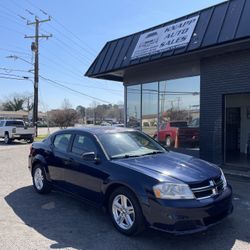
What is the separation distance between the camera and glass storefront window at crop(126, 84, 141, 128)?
14.0 meters

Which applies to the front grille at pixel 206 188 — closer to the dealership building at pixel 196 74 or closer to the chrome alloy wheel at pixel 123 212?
the chrome alloy wheel at pixel 123 212

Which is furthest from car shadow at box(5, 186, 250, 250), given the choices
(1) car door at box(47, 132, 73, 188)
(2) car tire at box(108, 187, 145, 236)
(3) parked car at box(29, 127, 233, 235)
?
(1) car door at box(47, 132, 73, 188)

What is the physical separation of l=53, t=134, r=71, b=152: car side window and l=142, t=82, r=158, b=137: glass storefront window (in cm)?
669

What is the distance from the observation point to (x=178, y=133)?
12070 millimetres

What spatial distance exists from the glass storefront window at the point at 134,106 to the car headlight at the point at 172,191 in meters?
9.61

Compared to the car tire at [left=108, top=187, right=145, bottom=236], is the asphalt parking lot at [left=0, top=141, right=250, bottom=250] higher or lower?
lower

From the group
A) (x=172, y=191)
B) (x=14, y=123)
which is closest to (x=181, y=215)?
(x=172, y=191)

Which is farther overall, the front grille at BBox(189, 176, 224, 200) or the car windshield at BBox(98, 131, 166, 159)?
the car windshield at BBox(98, 131, 166, 159)

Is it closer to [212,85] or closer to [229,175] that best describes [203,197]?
[229,175]

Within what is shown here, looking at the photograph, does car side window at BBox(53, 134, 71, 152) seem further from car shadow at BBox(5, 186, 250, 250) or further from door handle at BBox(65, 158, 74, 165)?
car shadow at BBox(5, 186, 250, 250)

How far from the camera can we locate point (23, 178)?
30.6 ft

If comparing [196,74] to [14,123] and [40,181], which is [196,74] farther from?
[14,123]

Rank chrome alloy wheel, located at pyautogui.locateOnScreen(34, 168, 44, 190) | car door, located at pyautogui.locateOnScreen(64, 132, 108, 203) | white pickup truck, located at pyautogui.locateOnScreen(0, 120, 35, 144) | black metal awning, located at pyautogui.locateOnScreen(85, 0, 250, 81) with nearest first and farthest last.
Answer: car door, located at pyautogui.locateOnScreen(64, 132, 108, 203) < chrome alloy wheel, located at pyautogui.locateOnScreen(34, 168, 44, 190) < black metal awning, located at pyautogui.locateOnScreen(85, 0, 250, 81) < white pickup truck, located at pyautogui.locateOnScreen(0, 120, 35, 144)

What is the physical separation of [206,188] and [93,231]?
1.86 metres
